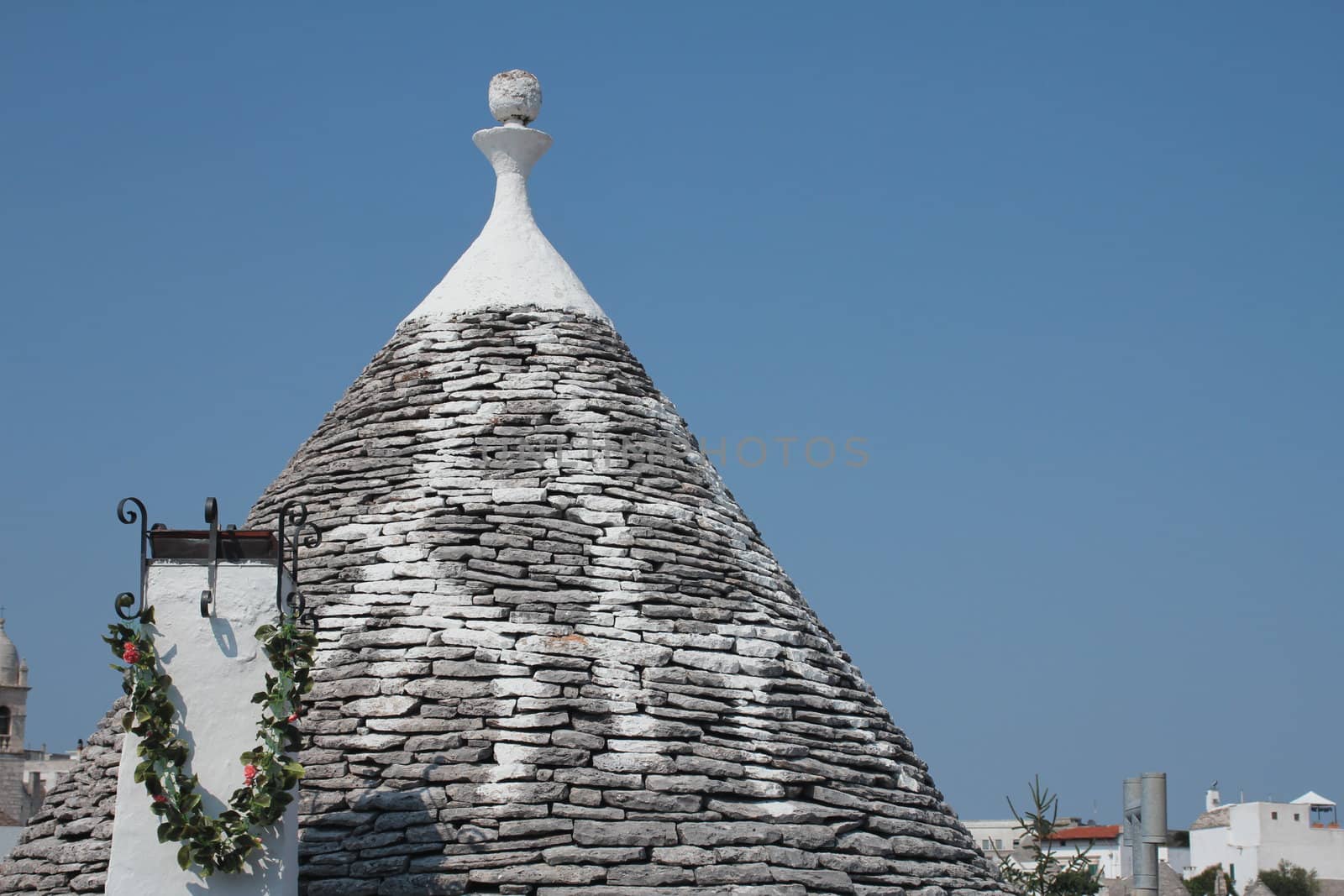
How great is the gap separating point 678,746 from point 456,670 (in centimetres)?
171

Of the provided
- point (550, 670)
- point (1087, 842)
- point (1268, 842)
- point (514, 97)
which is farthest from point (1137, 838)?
point (1268, 842)

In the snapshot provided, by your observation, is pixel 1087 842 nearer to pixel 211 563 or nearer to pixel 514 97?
pixel 514 97

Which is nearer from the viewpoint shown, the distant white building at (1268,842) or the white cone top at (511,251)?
the white cone top at (511,251)

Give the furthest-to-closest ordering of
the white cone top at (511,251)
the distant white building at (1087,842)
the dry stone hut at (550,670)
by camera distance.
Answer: the distant white building at (1087,842)
the white cone top at (511,251)
the dry stone hut at (550,670)

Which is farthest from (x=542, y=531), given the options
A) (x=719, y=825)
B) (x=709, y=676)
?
(x=719, y=825)

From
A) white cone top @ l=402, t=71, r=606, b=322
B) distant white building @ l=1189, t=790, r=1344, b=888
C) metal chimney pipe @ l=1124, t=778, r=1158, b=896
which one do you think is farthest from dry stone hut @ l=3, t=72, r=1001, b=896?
distant white building @ l=1189, t=790, r=1344, b=888

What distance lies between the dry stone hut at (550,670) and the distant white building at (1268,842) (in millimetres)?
46202

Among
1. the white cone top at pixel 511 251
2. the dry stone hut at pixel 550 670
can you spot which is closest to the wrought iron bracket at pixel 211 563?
the dry stone hut at pixel 550 670

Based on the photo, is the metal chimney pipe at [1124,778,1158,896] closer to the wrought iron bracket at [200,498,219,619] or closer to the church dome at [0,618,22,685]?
the wrought iron bracket at [200,498,219,619]

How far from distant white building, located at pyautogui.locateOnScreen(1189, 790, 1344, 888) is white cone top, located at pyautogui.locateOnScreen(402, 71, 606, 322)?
45.9 metres

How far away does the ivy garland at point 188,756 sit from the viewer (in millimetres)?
10727

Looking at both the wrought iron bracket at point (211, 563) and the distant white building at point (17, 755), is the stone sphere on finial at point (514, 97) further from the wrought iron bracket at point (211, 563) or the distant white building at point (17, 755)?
the distant white building at point (17, 755)

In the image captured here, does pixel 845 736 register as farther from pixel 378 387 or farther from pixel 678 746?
pixel 378 387

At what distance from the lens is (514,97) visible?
17.2 metres
